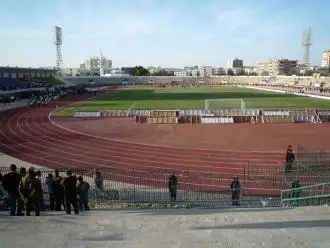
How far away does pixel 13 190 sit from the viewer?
8875 millimetres

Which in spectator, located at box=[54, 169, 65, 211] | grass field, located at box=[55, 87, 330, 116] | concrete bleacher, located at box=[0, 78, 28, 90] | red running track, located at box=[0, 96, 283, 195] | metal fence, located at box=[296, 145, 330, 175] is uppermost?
concrete bleacher, located at box=[0, 78, 28, 90]

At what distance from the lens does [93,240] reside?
6586 mm

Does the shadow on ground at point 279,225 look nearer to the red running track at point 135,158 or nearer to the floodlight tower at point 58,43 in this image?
the red running track at point 135,158

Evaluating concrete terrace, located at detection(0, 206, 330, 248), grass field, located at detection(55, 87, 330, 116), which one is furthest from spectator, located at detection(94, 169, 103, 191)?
grass field, located at detection(55, 87, 330, 116)

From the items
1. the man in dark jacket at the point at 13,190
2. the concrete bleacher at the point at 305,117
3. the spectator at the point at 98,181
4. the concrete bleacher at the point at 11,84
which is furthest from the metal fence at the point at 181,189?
the concrete bleacher at the point at 11,84

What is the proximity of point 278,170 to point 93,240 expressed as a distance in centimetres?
1330

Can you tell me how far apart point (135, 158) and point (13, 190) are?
47.8ft

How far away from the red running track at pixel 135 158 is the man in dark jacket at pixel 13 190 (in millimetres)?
7801

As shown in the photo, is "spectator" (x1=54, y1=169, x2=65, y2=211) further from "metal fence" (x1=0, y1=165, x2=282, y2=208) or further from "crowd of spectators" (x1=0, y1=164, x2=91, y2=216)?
"metal fence" (x1=0, y1=165, x2=282, y2=208)

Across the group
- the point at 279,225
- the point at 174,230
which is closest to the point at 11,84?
the point at 174,230

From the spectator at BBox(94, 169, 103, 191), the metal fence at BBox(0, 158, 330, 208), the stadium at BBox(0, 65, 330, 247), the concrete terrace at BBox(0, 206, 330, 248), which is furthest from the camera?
the spectator at BBox(94, 169, 103, 191)

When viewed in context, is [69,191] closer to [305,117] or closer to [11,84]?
[305,117]

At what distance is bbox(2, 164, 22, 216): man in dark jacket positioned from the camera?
8.83 metres

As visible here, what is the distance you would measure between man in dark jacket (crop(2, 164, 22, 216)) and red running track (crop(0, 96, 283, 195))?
780 centimetres
